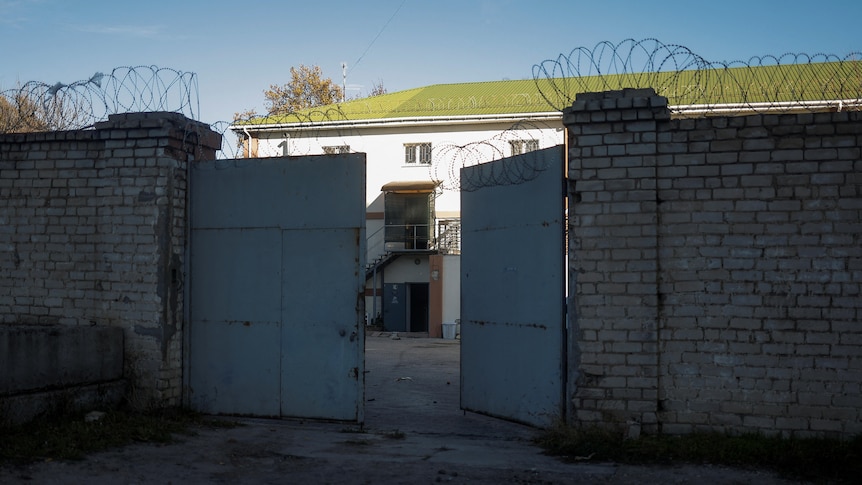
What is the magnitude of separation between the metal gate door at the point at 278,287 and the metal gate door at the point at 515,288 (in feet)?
4.81

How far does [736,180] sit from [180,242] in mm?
5354

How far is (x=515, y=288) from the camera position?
25.9 ft

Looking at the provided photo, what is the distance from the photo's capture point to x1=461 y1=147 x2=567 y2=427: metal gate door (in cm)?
732

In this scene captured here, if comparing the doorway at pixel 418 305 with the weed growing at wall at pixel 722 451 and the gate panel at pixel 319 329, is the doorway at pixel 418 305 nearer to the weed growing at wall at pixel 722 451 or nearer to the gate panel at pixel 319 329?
the gate panel at pixel 319 329

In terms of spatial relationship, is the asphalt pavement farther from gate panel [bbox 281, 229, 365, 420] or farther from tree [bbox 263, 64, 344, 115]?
tree [bbox 263, 64, 344, 115]

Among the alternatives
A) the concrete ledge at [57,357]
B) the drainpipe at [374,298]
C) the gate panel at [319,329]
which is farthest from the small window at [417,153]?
the concrete ledge at [57,357]

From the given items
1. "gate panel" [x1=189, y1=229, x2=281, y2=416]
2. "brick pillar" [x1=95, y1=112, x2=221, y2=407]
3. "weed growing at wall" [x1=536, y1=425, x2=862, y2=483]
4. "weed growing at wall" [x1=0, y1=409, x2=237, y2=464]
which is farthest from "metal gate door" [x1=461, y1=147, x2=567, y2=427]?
"brick pillar" [x1=95, y1=112, x2=221, y2=407]

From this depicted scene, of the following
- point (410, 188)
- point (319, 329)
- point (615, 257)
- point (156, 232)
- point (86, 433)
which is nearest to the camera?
point (86, 433)

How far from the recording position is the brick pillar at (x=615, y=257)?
22.2ft

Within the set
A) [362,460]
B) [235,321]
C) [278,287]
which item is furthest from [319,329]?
[362,460]

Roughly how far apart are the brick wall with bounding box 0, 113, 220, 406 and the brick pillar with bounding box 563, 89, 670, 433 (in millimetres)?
3966

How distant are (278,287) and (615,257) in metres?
3.30

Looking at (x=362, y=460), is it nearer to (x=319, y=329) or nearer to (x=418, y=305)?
(x=319, y=329)

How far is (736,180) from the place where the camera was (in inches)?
264
